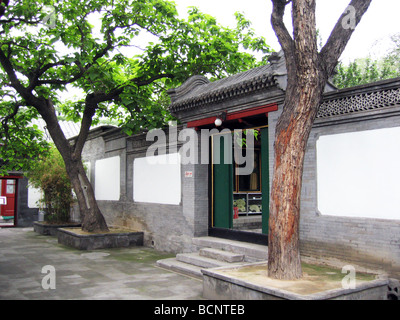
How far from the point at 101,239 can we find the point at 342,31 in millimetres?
7634

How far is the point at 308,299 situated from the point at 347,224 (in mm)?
2018

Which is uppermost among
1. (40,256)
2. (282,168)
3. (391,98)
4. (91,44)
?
(91,44)

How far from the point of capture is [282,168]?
5.23 meters

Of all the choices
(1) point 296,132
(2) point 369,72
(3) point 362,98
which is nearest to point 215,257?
(1) point 296,132

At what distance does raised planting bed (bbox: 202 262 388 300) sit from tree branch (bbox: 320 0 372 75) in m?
2.73

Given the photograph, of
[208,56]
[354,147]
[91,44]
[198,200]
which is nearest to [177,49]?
[208,56]

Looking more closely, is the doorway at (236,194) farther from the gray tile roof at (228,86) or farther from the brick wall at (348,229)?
the brick wall at (348,229)

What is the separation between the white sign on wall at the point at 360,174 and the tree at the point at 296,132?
1158 millimetres

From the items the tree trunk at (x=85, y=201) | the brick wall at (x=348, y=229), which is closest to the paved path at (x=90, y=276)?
the tree trunk at (x=85, y=201)

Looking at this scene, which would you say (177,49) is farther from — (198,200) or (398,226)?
(398,226)

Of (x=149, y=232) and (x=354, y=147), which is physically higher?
(x=354, y=147)

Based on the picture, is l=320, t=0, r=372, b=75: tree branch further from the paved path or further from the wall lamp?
the paved path

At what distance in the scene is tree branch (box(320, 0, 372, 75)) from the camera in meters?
5.27

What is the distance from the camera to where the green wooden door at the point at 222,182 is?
8820 millimetres
